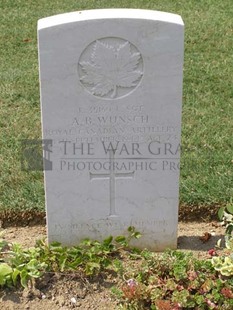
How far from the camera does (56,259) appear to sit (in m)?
3.51

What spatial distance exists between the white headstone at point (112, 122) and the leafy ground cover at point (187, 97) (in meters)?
0.57

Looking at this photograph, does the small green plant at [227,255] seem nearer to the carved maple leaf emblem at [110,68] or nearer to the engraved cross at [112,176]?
the engraved cross at [112,176]

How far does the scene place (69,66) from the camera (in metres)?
3.28

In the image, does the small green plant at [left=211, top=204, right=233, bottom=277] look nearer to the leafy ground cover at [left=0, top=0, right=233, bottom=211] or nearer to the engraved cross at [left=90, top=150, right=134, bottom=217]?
the leafy ground cover at [left=0, top=0, right=233, bottom=211]

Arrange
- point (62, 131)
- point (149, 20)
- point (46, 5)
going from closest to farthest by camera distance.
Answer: point (149, 20) < point (62, 131) < point (46, 5)

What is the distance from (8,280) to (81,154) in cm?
81

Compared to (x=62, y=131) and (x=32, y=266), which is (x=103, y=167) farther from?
(x=32, y=266)

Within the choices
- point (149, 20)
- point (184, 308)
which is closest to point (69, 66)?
point (149, 20)

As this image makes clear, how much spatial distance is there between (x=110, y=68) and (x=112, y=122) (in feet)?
1.02

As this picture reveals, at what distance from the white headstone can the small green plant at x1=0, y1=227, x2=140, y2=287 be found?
0.42 ft

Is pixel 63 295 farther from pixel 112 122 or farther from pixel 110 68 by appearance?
pixel 110 68

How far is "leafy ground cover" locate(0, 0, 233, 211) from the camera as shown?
4371 millimetres

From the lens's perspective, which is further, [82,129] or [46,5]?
[46,5]

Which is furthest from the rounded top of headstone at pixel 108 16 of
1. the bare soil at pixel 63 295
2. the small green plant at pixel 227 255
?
the bare soil at pixel 63 295
